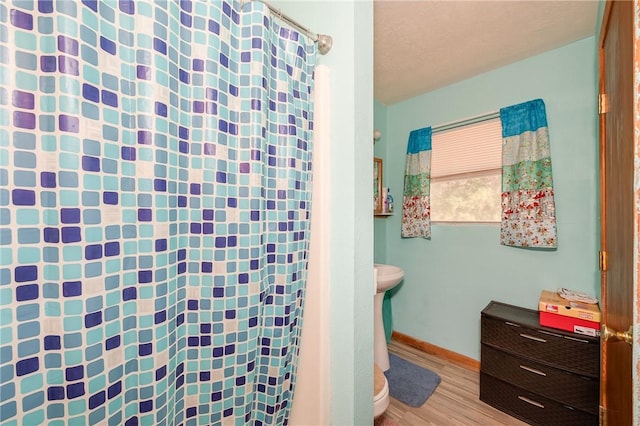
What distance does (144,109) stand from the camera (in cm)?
62

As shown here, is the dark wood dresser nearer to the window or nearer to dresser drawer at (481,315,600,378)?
dresser drawer at (481,315,600,378)

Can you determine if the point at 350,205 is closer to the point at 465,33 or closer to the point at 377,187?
the point at 465,33

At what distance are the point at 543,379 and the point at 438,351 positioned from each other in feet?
2.72

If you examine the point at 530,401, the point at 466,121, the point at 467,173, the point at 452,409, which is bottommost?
the point at 452,409

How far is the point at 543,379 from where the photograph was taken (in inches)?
60.6

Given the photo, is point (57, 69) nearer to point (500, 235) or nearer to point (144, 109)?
point (144, 109)

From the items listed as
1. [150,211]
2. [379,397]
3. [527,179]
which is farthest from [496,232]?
[150,211]

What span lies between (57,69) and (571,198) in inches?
101

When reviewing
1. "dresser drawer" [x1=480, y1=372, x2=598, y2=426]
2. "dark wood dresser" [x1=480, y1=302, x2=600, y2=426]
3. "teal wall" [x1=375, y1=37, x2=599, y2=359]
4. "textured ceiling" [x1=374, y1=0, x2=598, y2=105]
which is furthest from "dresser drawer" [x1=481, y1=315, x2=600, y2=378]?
"textured ceiling" [x1=374, y1=0, x2=598, y2=105]

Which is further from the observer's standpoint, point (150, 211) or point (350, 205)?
point (350, 205)

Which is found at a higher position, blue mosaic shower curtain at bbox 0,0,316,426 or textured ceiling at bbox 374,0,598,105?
textured ceiling at bbox 374,0,598,105

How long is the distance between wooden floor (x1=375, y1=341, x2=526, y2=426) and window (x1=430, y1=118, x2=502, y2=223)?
4.12ft

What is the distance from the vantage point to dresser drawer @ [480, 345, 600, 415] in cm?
141

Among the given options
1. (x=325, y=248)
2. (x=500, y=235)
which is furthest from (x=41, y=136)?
(x=500, y=235)
